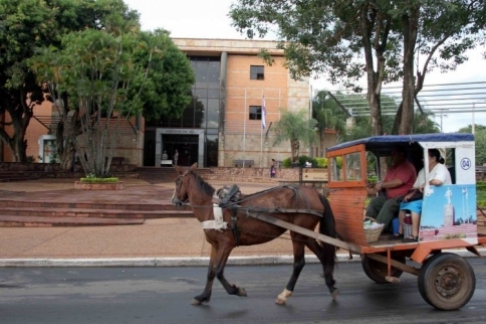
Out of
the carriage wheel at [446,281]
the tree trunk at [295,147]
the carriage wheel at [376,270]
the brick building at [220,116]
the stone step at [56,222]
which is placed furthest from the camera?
the brick building at [220,116]

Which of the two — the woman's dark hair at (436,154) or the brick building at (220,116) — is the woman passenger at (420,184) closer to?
the woman's dark hair at (436,154)

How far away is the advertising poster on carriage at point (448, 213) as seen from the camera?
6137 millimetres

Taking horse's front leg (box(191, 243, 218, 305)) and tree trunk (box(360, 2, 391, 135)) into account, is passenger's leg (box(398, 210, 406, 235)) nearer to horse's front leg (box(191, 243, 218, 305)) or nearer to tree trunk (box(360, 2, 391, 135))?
horse's front leg (box(191, 243, 218, 305))

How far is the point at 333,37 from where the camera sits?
15820mm

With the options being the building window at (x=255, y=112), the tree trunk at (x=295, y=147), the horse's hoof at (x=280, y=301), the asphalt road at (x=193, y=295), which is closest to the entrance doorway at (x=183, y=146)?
the building window at (x=255, y=112)

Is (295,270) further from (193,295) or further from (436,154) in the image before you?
(436,154)

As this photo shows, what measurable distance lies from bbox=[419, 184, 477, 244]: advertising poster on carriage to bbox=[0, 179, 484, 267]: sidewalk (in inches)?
152

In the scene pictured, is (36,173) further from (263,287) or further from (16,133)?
(263,287)

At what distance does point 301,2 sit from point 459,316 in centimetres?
1095

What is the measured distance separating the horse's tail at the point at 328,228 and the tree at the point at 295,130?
29.4m

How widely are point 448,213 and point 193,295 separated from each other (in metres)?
3.67

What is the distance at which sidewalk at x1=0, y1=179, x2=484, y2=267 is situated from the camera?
9.46 metres

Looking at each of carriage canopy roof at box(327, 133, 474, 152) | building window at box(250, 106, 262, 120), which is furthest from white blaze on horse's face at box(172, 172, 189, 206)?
building window at box(250, 106, 262, 120)

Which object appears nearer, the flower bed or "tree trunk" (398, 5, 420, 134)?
"tree trunk" (398, 5, 420, 134)
